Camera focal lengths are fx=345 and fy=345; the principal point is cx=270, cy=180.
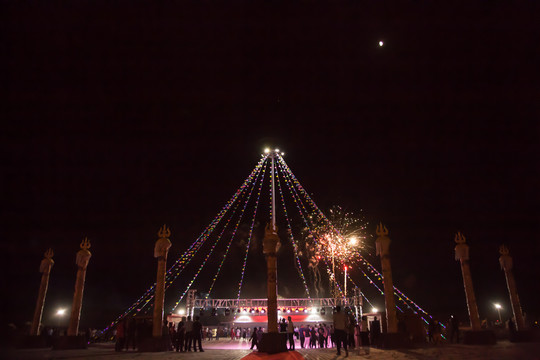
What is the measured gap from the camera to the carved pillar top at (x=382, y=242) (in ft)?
54.9

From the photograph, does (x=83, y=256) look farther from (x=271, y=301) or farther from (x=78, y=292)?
(x=271, y=301)

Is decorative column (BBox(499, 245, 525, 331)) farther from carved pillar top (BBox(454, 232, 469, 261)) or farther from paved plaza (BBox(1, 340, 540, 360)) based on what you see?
paved plaza (BBox(1, 340, 540, 360))

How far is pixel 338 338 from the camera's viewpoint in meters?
12.7

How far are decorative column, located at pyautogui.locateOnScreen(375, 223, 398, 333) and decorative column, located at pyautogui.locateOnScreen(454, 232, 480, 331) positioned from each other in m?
3.92

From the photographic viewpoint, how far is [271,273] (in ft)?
49.3

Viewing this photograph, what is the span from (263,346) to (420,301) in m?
46.5

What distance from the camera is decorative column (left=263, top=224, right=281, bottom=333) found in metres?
14.2

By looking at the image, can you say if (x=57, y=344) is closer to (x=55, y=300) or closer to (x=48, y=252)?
(x=48, y=252)

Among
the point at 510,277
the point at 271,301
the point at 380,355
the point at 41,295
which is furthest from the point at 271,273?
the point at 510,277

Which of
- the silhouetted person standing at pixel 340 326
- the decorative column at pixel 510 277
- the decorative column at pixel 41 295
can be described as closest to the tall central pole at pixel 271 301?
the silhouetted person standing at pixel 340 326

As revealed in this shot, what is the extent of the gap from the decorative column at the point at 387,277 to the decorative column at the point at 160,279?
10.3 metres

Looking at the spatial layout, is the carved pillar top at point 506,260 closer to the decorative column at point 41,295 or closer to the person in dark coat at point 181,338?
the person in dark coat at point 181,338

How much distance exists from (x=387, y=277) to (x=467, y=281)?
4332 millimetres

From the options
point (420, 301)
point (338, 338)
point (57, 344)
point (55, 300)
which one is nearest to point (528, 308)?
point (420, 301)
